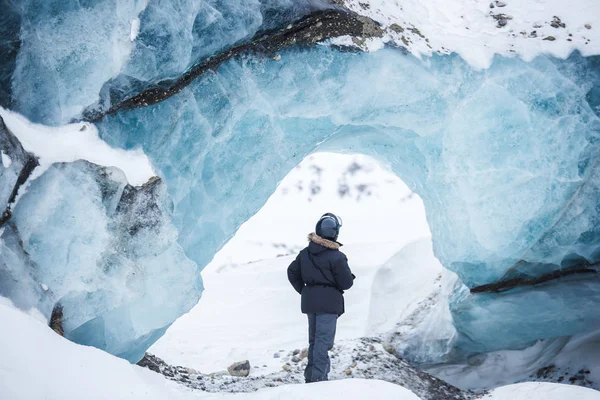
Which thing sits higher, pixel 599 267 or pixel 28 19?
pixel 28 19

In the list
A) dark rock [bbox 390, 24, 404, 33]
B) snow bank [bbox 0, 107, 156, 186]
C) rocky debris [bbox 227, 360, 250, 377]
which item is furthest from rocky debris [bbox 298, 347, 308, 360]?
dark rock [bbox 390, 24, 404, 33]

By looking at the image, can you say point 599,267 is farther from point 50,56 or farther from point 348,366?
point 50,56

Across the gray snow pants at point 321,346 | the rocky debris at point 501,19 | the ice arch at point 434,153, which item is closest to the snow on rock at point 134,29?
the ice arch at point 434,153

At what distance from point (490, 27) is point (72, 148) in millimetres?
3788

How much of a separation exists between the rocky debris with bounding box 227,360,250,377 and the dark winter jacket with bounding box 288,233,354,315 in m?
1.69

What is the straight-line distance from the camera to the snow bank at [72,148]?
10.9ft

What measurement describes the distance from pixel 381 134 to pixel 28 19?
3.17 m

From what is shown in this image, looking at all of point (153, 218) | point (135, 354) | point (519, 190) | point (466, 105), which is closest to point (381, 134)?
point (466, 105)

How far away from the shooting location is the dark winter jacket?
3.78 m

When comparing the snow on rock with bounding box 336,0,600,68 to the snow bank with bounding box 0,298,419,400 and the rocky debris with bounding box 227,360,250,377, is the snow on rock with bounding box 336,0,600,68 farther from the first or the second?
the rocky debris with bounding box 227,360,250,377

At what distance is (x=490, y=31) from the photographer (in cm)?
515

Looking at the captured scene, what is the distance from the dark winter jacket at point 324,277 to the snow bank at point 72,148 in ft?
4.05

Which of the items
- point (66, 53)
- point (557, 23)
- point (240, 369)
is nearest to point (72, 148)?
point (66, 53)

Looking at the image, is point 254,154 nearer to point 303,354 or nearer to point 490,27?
point 303,354
